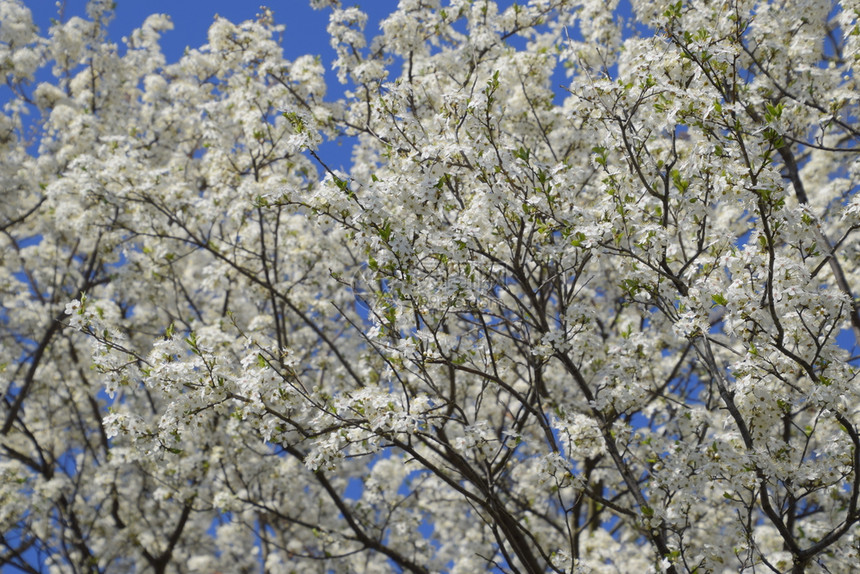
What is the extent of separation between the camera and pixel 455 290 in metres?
5.34

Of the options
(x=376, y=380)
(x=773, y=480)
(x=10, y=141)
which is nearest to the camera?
(x=773, y=480)

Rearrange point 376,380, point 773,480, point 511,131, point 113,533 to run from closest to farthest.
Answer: point 773,480, point 376,380, point 511,131, point 113,533

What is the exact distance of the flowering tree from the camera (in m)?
5.25

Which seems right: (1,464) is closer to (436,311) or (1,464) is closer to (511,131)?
(436,311)

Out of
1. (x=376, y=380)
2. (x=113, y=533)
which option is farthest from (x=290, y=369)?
(x=113, y=533)

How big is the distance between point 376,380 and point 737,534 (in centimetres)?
408

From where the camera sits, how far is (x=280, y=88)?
386 inches

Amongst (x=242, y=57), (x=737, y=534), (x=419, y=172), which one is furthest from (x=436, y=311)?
(x=242, y=57)

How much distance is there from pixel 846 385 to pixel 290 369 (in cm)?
395

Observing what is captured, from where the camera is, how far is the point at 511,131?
30.6 feet

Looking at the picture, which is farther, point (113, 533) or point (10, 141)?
point (10, 141)

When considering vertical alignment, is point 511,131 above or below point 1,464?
above

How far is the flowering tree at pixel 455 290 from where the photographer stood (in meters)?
5.25

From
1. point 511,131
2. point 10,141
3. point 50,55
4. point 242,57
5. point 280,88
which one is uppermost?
point 50,55
